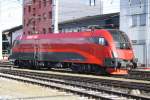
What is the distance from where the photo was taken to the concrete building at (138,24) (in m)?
52.8

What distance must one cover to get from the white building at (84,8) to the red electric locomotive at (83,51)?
126 ft

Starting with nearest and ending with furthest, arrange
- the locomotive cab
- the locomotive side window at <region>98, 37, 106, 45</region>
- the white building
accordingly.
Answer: the locomotive cab < the locomotive side window at <region>98, 37, 106, 45</region> < the white building

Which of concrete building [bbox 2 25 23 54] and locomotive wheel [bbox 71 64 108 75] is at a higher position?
concrete building [bbox 2 25 23 54]

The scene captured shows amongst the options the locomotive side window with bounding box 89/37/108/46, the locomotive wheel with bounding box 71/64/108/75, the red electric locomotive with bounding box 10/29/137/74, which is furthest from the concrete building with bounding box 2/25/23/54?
the locomotive side window with bounding box 89/37/108/46

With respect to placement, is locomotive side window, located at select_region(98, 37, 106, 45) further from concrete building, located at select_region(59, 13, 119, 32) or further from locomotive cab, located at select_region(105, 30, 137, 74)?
concrete building, located at select_region(59, 13, 119, 32)

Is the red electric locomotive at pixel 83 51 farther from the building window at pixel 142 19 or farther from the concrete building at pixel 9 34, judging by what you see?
the concrete building at pixel 9 34

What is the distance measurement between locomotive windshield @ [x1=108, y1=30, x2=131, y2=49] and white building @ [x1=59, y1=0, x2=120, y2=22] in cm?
4671

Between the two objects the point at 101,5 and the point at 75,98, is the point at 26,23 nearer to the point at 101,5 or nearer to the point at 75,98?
the point at 101,5

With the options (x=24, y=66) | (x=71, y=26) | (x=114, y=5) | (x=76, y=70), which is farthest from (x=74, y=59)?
(x=114, y=5)

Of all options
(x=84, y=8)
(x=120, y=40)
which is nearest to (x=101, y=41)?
(x=120, y=40)

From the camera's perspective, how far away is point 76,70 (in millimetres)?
36625

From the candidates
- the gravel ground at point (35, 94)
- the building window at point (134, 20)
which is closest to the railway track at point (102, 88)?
the gravel ground at point (35, 94)

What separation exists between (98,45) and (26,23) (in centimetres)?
6296

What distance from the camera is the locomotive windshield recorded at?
32.9 meters
